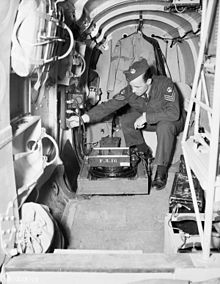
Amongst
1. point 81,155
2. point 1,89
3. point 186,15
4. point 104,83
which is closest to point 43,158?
point 1,89

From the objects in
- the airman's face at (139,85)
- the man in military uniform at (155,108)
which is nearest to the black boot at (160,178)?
the man in military uniform at (155,108)

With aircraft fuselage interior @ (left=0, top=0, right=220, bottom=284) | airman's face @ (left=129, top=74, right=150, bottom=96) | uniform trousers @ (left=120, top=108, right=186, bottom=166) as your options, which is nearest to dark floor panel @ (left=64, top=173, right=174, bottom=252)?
aircraft fuselage interior @ (left=0, top=0, right=220, bottom=284)

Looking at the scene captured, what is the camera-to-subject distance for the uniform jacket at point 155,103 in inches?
150

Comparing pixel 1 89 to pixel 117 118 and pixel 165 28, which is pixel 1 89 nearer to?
pixel 117 118

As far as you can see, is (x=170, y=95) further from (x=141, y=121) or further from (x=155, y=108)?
(x=141, y=121)

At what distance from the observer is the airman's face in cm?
385

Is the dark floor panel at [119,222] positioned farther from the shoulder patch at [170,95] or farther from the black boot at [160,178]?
the shoulder patch at [170,95]

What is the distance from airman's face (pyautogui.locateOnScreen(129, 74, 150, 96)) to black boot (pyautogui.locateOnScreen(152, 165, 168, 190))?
888 millimetres

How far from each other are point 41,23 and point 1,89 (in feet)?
1.58

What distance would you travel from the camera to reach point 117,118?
485cm

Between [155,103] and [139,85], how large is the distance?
27cm

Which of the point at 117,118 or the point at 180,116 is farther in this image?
the point at 117,118

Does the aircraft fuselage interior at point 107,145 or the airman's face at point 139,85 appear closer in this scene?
the aircraft fuselage interior at point 107,145

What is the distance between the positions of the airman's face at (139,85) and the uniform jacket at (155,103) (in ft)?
0.23
